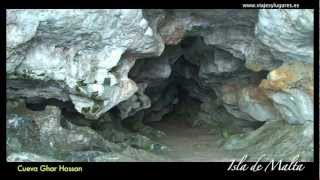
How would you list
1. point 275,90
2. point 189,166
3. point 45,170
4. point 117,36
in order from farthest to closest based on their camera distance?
point 275,90
point 117,36
point 189,166
point 45,170

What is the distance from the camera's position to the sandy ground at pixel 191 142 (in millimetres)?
12086

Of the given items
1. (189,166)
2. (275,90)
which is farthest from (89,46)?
(275,90)

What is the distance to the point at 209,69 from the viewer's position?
1517 cm

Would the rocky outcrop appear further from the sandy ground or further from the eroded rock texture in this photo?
the sandy ground

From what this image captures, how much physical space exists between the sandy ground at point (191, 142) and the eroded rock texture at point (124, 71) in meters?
0.60

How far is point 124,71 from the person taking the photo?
471 inches

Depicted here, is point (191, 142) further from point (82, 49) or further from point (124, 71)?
point (82, 49)

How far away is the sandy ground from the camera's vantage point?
39.7 ft

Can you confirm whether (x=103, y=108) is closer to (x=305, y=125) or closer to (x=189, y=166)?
(x=189, y=166)

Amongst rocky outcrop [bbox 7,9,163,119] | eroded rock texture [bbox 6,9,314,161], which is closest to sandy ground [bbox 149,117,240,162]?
eroded rock texture [bbox 6,9,314,161]

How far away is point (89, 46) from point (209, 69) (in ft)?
17.3

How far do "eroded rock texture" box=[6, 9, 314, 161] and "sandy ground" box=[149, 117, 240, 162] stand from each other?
600 millimetres

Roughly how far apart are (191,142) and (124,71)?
3802 mm

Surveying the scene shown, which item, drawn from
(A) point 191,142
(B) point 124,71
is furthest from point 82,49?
(A) point 191,142
